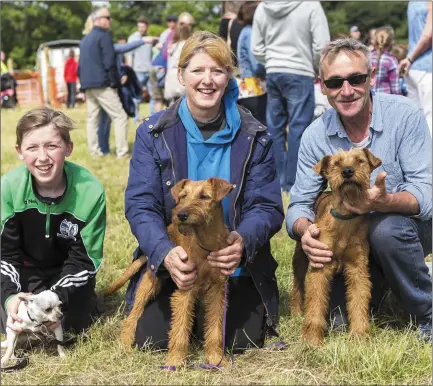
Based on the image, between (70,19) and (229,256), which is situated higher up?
(70,19)

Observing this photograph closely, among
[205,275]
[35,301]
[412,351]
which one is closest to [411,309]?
[412,351]

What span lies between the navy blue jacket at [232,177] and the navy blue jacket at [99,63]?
6701 mm

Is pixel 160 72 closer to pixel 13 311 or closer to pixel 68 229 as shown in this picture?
pixel 68 229

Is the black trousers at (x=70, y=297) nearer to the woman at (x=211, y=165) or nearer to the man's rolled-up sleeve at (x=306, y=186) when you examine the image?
the woman at (x=211, y=165)

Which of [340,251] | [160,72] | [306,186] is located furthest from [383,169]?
[160,72]

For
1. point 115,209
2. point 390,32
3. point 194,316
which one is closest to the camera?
point 194,316

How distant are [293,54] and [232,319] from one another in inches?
165

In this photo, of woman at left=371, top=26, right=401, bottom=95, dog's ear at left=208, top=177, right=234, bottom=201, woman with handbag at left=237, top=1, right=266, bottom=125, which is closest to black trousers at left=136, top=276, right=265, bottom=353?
dog's ear at left=208, top=177, right=234, bottom=201

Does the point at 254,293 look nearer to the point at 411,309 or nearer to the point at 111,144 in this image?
the point at 411,309

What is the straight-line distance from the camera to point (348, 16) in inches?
1857

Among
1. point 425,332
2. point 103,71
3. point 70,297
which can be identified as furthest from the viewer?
point 103,71

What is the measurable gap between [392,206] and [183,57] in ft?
4.79

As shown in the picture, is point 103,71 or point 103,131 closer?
point 103,71

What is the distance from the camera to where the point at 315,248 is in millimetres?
3273
